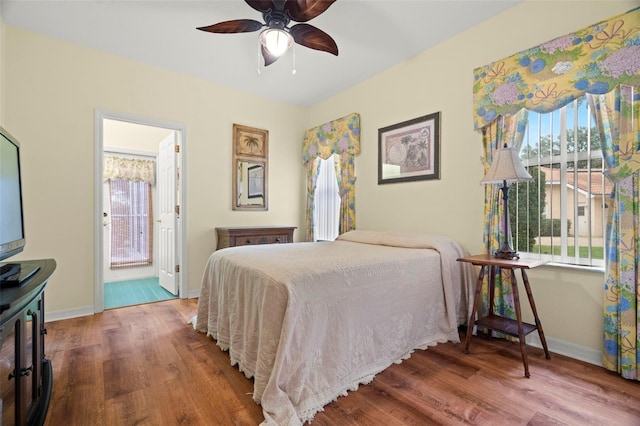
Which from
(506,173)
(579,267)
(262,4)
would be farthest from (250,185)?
(579,267)

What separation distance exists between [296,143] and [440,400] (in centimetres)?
374

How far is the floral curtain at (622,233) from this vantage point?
179 cm

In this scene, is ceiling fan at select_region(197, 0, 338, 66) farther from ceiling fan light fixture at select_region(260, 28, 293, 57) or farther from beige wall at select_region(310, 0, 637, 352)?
beige wall at select_region(310, 0, 637, 352)

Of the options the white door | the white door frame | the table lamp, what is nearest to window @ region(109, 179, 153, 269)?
the white door

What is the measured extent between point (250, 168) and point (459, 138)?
103 inches

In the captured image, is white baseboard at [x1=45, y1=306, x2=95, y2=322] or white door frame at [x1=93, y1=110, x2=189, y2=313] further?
white door frame at [x1=93, y1=110, x2=189, y2=313]

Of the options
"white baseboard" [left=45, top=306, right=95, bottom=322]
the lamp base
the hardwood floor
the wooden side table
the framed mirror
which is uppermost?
the framed mirror

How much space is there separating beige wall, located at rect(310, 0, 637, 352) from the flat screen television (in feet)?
9.53

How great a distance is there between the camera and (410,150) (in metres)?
3.14

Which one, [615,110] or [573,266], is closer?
[615,110]

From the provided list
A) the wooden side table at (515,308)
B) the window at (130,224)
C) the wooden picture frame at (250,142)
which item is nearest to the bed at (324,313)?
the wooden side table at (515,308)

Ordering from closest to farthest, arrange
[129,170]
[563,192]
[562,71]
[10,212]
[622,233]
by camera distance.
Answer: [10,212]
[622,233]
[562,71]
[563,192]
[129,170]

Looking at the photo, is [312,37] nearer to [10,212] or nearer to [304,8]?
[304,8]

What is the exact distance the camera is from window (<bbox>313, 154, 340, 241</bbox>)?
4191 mm
